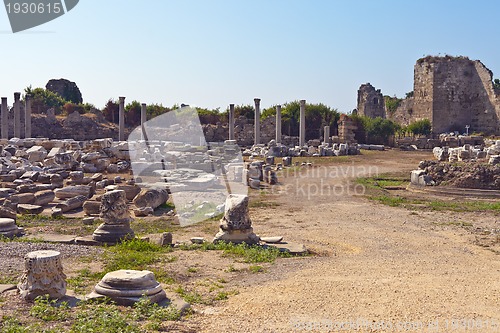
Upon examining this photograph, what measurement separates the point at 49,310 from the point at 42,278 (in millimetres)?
604

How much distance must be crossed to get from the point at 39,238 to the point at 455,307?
7865 millimetres

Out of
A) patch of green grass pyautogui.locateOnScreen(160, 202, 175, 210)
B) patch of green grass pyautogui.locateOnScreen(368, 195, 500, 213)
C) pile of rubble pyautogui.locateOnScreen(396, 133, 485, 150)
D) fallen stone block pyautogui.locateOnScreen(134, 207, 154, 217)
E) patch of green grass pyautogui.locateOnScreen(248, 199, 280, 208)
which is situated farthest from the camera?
pile of rubble pyautogui.locateOnScreen(396, 133, 485, 150)

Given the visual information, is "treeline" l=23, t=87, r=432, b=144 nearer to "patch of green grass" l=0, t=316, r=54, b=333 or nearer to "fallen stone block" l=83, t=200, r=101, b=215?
"fallen stone block" l=83, t=200, r=101, b=215

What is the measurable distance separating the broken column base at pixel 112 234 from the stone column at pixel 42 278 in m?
3.57

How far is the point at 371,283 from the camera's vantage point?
7484 mm

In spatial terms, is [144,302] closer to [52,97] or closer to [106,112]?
[106,112]

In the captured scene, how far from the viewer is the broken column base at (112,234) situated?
34.4 feet

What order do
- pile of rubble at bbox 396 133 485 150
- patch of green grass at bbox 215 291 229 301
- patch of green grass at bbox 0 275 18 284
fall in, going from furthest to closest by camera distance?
pile of rubble at bbox 396 133 485 150
patch of green grass at bbox 0 275 18 284
patch of green grass at bbox 215 291 229 301

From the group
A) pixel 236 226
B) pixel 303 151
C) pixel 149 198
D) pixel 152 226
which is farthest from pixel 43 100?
pixel 236 226

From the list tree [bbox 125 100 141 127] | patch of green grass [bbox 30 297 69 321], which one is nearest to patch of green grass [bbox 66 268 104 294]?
patch of green grass [bbox 30 297 69 321]

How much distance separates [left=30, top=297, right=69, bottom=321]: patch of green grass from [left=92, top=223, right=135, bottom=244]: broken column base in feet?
12.9

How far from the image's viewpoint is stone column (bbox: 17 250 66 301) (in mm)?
6641

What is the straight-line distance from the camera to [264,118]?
154 feet

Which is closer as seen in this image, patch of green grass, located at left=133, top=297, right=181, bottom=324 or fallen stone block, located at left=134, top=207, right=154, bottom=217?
patch of green grass, located at left=133, top=297, right=181, bottom=324
